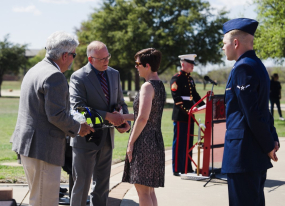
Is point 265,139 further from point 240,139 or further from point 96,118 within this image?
point 96,118

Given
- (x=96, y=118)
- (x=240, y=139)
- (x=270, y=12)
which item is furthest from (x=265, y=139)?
(x=270, y=12)

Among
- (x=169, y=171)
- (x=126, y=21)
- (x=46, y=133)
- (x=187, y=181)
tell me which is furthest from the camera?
(x=126, y=21)

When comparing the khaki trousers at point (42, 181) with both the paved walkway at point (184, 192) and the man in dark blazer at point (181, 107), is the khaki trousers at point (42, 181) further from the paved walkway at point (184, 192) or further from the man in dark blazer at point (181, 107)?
the man in dark blazer at point (181, 107)

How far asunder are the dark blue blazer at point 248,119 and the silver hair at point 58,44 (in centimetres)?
145

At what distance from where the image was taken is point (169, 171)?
731cm

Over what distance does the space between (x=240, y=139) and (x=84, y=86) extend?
206 centimetres

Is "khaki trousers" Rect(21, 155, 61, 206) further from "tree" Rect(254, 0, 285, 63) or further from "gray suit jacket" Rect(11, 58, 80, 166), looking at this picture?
"tree" Rect(254, 0, 285, 63)

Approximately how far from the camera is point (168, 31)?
33406 mm

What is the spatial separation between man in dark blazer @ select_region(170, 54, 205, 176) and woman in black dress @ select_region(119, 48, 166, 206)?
9.35 feet

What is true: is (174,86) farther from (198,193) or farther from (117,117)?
(117,117)

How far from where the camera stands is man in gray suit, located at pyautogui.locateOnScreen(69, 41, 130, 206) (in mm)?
4543

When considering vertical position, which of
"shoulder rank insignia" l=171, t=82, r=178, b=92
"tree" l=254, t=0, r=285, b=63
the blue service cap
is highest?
"tree" l=254, t=0, r=285, b=63

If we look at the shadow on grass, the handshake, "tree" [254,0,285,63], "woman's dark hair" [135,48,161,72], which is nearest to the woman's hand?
the handshake

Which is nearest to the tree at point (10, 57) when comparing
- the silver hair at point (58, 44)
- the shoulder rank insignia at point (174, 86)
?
the shoulder rank insignia at point (174, 86)
